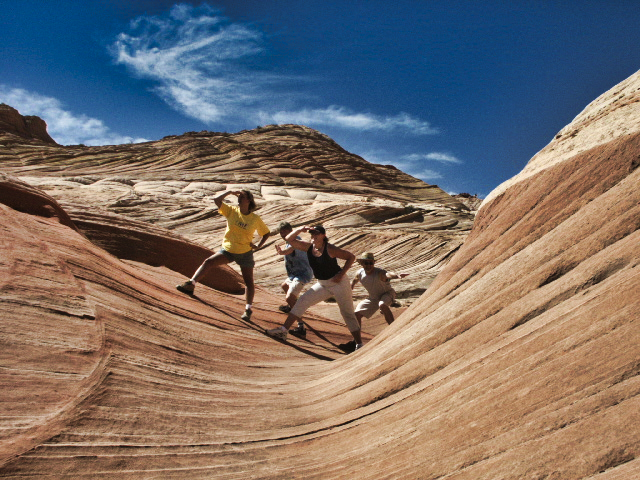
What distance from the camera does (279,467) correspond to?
2465 millimetres

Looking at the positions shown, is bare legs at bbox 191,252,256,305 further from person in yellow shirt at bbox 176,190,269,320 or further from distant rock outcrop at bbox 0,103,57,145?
distant rock outcrop at bbox 0,103,57,145

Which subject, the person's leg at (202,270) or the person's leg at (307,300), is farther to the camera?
the person's leg at (202,270)

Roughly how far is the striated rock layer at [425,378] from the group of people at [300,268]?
1.75 m

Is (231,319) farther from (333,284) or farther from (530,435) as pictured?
(530,435)

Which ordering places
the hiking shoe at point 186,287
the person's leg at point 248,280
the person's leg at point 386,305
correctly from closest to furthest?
the hiking shoe at point 186,287, the person's leg at point 248,280, the person's leg at point 386,305

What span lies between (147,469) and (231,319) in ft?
12.6

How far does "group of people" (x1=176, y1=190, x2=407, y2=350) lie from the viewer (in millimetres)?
5746

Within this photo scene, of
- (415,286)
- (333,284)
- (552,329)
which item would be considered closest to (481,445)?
(552,329)

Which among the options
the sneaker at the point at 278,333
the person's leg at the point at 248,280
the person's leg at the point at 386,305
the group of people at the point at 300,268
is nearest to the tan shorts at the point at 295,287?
the group of people at the point at 300,268

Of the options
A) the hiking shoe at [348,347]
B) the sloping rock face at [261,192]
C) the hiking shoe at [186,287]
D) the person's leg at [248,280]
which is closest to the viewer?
the hiking shoe at [186,287]

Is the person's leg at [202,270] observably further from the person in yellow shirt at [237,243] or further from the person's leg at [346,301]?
the person's leg at [346,301]

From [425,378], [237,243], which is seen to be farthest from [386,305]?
[425,378]

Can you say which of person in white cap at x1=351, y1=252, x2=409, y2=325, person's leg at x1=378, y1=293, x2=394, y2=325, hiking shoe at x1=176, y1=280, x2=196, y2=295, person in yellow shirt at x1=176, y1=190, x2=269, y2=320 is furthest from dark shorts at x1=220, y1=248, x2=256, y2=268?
person's leg at x1=378, y1=293, x2=394, y2=325

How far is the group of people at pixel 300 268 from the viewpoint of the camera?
18.9 ft
